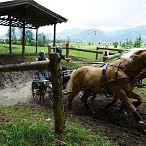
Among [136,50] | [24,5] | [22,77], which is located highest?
[24,5]

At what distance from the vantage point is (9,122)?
19.6 feet

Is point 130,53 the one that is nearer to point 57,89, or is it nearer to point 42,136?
point 57,89

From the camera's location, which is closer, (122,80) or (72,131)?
(72,131)

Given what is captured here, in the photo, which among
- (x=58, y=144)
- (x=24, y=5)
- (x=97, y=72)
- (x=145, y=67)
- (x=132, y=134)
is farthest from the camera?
(x=24, y=5)

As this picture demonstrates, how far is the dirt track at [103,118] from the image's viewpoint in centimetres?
627

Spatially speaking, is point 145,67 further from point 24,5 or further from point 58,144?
point 24,5

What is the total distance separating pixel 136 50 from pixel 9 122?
134 inches

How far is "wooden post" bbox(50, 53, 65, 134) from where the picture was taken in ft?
16.8

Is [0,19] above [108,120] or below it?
above

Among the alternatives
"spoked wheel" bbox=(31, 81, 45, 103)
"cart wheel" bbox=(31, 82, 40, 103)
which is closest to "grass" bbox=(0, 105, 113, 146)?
"spoked wheel" bbox=(31, 81, 45, 103)

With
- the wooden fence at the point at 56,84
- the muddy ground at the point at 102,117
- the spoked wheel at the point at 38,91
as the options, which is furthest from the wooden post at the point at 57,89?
the spoked wheel at the point at 38,91

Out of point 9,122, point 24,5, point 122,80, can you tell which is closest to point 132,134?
point 122,80

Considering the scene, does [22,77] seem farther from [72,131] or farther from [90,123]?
[72,131]

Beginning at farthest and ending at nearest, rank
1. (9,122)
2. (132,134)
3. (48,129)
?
(132,134) < (9,122) < (48,129)
